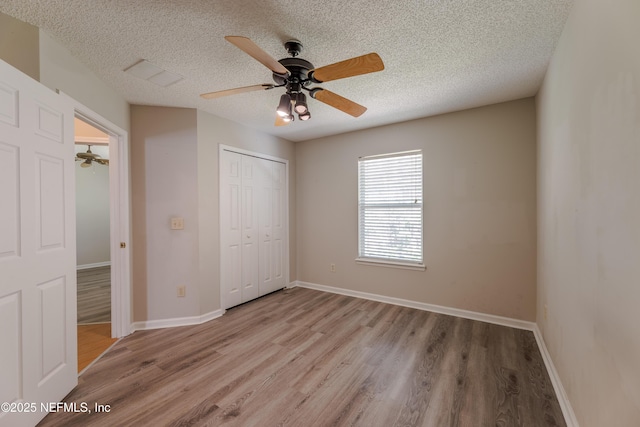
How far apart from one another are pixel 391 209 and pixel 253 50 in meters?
2.73

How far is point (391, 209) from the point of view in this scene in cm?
362

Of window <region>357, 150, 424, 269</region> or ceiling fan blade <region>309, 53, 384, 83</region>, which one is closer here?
ceiling fan blade <region>309, 53, 384, 83</region>

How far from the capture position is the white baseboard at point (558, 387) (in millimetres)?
1515

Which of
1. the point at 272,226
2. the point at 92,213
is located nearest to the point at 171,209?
the point at 272,226

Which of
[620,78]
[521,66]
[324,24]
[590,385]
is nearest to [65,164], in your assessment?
[324,24]

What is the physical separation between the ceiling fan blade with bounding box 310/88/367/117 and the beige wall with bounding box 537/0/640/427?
1310 millimetres

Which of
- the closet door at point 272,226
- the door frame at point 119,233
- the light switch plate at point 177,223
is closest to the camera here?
the door frame at point 119,233

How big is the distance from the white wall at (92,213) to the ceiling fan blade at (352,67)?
6089 mm

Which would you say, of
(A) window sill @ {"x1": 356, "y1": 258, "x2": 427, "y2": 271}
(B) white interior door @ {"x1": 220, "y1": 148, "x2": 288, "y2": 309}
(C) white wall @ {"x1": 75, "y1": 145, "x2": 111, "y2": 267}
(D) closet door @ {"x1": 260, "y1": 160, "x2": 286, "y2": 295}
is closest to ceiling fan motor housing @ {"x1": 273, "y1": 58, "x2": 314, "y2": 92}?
(B) white interior door @ {"x1": 220, "y1": 148, "x2": 288, "y2": 309}

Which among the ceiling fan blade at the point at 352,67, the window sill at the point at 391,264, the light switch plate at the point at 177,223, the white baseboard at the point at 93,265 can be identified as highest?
the ceiling fan blade at the point at 352,67

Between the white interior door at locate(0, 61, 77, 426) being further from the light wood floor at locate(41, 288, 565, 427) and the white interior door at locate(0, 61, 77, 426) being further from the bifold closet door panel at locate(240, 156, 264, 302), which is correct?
the bifold closet door panel at locate(240, 156, 264, 302)

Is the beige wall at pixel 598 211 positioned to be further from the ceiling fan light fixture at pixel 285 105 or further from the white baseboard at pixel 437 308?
the ceiling fan light fixture at pixel 285 105

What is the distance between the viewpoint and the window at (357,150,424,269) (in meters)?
3.42

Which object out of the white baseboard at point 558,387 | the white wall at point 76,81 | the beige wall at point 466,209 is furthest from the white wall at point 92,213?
the white baseboard at point 558,387
